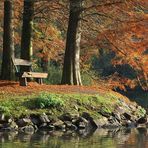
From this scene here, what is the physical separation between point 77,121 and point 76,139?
128 inches

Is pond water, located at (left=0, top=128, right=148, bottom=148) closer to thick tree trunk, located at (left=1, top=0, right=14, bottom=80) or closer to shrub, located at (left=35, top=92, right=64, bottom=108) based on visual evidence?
shrub, located at (left=35, top=92, right=64, bottom=108)

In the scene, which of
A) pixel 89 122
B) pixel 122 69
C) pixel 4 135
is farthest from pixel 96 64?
pixel 4 135

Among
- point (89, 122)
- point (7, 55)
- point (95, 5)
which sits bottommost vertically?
point (89, 122)

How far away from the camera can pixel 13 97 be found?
19.5m

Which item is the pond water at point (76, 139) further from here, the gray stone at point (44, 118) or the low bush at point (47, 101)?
the low bush at point (47, 101)

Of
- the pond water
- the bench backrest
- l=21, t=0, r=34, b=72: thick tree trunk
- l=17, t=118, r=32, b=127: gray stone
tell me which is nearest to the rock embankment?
l=17, t=118, r=32, b=127: gray stone

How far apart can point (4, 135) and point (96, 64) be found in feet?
118

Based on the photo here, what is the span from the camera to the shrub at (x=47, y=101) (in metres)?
19.3

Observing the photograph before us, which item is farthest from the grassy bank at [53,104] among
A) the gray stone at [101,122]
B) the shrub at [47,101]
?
the gray stone at [101,122]

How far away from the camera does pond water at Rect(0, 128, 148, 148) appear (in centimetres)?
1455

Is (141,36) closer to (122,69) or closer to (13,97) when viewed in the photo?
(13,97)

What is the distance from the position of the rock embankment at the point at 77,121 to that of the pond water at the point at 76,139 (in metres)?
0.81

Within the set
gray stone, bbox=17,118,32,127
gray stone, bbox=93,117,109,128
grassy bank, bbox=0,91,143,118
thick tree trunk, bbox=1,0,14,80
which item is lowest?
gray stone, bbox=93,117,109,128

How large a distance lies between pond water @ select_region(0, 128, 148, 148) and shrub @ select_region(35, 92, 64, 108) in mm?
1964
